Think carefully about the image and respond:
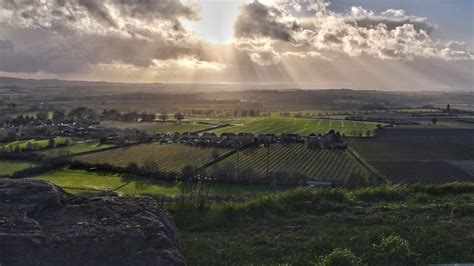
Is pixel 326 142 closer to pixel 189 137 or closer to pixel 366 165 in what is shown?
pixel 366 165

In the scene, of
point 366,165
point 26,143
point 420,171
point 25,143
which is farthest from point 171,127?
point 420,171

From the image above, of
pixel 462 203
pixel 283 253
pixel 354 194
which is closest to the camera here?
pixel 283 253

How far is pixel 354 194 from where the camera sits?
29.8ft

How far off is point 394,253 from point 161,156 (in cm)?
4981

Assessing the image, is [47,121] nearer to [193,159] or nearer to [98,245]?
[193,159]

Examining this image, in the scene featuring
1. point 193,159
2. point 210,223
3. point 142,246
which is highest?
point 142,246

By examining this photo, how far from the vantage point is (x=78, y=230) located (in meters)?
4.43

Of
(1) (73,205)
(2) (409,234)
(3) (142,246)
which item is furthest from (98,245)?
(2) (409,234)

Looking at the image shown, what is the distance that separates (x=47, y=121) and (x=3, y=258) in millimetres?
96368

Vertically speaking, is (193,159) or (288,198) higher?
(288,198)

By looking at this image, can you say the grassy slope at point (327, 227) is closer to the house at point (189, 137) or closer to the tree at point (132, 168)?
the tree at point (132, 168)

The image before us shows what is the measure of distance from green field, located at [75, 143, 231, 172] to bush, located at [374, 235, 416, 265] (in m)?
38.8

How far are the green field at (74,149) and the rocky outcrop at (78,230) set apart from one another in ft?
161

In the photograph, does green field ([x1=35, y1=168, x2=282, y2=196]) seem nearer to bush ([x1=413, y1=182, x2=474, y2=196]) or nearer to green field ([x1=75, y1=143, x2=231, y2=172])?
green field ([x1=75, y1=143, x2=231, y2=172])
